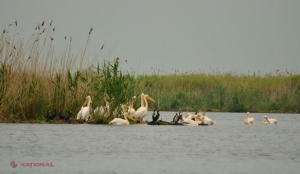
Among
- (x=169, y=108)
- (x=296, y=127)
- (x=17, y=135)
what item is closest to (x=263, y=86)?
(x=169, y=108)

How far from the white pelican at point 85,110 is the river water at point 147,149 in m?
0.35

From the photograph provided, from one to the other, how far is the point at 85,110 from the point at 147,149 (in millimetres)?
5381

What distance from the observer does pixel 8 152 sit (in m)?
13.3

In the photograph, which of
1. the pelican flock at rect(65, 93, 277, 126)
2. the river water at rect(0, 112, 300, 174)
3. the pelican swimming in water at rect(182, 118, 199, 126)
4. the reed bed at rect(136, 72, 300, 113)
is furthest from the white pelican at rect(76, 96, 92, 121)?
the reed bed at rect(136, 72, 300, 113)

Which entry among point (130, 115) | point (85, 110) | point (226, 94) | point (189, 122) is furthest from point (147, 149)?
point (226, 94)

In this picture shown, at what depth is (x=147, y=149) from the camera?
14391 millimetres

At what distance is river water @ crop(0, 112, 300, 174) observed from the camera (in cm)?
1171

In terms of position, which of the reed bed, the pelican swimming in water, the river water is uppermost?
the reed bed

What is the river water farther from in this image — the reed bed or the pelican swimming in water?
the reed bed

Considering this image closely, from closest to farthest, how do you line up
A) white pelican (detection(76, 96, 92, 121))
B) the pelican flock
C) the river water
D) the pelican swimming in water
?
the river water → white pelican (detection(76, 96, 92, 121)) → the pelican flock → the pelican swimming in water

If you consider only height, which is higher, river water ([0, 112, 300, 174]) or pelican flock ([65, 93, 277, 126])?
pelican flock ([65, 93, 277, 126])

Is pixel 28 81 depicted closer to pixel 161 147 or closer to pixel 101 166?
pixel 161 147

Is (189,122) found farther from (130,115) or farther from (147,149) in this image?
(147,149)

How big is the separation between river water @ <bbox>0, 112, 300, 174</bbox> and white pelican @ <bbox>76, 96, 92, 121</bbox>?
0.35 metres
